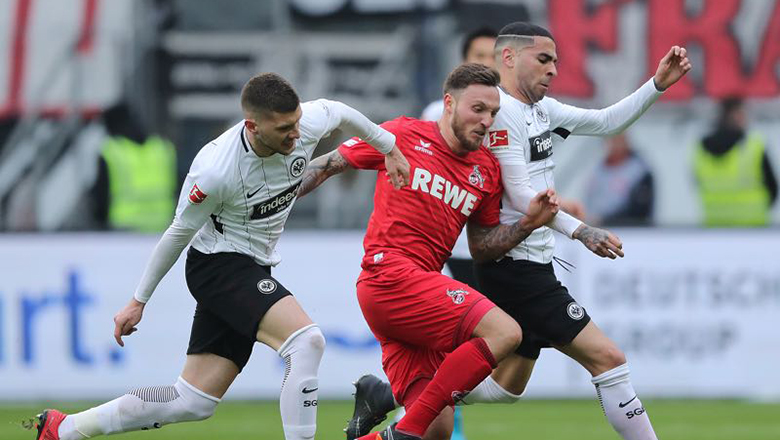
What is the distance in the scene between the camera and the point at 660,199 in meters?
13.6

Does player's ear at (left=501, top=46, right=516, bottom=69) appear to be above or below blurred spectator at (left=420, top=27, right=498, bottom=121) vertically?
below

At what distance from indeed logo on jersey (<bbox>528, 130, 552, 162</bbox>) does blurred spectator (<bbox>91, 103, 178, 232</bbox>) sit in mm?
6159

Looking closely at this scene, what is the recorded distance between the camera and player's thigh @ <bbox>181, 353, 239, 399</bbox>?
286 inches

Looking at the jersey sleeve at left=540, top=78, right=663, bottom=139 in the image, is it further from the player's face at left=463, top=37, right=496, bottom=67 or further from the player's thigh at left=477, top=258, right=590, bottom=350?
the player's face at left=463, top=37, right=496, bottom=67

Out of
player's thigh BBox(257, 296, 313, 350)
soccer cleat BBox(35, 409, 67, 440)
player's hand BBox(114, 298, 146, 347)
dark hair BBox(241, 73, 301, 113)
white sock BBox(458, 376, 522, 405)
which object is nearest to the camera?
dark hair BBox(241, 73, 301, 113)

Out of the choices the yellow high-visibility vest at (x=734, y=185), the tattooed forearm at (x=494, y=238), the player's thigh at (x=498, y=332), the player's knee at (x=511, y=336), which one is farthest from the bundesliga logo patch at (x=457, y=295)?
the yellow high-visibility vest at (x=734, y=185)

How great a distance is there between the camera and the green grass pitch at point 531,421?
31.6 feet

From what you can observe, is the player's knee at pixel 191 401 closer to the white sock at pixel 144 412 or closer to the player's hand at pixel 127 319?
the white sock at pixel 144 412

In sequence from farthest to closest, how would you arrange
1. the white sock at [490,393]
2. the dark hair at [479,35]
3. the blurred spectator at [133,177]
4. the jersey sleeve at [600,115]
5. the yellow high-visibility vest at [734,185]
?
the yellow high-visibility vest at [734,185]
the blurred spectator at [133,177]
the dark hair at [479,35]
the white sock at [490,393]
the jersey sleeve at [600,115]

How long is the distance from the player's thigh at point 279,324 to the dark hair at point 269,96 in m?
0.95

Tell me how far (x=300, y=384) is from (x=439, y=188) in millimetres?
1209

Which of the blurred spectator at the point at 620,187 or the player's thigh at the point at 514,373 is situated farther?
the blurred spectator at the point at 620,187

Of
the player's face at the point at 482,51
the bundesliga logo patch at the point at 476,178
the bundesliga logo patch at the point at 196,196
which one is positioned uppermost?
the player's face at the point at 482,51

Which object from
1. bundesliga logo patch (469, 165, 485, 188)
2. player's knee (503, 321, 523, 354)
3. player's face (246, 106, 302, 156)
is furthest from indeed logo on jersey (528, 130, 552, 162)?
player's face (246, 106, 302, 156)
